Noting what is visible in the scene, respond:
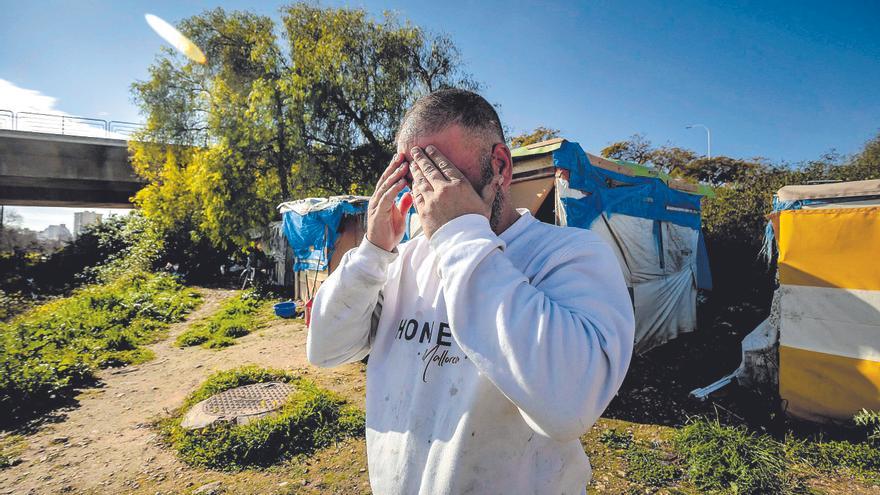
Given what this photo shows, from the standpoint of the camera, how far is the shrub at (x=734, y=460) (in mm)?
3477

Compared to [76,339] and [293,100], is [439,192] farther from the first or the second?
[293,100]

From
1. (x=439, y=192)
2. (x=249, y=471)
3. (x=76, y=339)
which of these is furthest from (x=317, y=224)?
(x=439, y=192)

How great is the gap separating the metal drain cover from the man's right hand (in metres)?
4.45

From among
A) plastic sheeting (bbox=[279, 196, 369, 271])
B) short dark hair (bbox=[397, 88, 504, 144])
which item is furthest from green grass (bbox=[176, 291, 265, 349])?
short dark hair (bbox=[397, 88, 504, 144])

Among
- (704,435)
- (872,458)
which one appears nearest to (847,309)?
(872,458)

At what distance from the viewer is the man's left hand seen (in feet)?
3.61

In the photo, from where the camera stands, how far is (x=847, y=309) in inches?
170

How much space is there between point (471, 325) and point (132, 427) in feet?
19.5

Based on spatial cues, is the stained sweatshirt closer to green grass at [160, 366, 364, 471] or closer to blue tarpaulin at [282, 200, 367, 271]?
green grass at [160, 366, 364, 471]

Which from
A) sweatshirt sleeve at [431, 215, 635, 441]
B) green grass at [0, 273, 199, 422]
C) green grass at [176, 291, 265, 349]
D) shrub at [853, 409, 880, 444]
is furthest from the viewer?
green grass at [176, 291, 265, 349]

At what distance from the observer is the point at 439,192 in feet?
3.65

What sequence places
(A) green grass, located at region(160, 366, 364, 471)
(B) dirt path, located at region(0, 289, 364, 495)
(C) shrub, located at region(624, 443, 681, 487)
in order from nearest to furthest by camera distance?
(C) shrub, located at region(624, 443, 681, 487), (B) dirt path, located at region(0, 289, 364, 495), (A) green grass, located at region(160, 366, 364, 471)

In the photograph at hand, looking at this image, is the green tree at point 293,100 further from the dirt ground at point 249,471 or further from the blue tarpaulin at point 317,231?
the dirt ground at point 249,471

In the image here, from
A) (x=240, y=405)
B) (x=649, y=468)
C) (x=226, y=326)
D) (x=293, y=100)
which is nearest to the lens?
(x=649, y=468)
